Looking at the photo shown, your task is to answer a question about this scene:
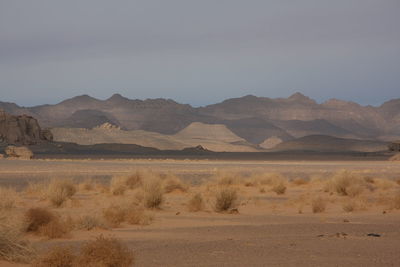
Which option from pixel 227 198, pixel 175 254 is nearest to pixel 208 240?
pixel 175 254

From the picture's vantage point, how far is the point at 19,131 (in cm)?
11338

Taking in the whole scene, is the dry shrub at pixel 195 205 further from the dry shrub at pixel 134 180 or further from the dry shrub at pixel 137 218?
the dry shrub at pixel 134 180

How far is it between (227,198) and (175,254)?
33.4 feet

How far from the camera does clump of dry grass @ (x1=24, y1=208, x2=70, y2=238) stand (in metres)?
15.9

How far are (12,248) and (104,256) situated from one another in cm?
194

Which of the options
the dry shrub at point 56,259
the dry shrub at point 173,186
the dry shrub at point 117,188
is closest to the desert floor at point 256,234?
the dry shrub at point 117,188

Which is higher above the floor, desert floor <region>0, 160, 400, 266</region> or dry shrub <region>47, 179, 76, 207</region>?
dry shrub <region>47, 179, 76, 207</region>

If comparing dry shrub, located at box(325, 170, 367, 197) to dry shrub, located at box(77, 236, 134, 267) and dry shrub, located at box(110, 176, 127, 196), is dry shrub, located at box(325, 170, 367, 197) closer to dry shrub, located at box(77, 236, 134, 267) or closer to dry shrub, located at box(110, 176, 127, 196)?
dry shrub, located at box(110, 176, 127, 196)

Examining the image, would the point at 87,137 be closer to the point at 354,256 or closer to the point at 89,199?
the point at 89,199

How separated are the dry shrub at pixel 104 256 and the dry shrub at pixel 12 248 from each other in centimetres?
130

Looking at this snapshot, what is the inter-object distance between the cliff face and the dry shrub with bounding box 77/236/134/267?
10110cm

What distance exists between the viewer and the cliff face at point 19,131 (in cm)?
11138

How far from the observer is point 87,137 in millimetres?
139875

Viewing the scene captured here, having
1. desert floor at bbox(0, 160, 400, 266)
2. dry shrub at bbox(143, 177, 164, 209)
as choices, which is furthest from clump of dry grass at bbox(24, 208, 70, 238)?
dry shrub at bbox(143, 177, 164, 209)
